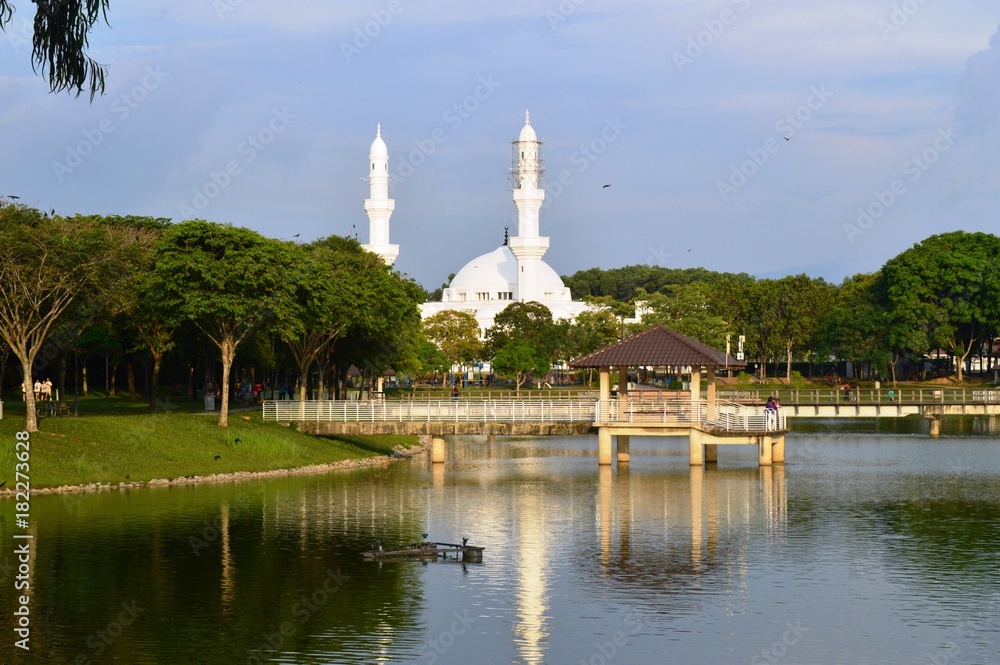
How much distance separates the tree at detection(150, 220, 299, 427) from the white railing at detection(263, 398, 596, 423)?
4.37 meters

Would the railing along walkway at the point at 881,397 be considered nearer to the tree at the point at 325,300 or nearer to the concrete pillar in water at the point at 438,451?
the concrete pillar in water at the point at 438,451

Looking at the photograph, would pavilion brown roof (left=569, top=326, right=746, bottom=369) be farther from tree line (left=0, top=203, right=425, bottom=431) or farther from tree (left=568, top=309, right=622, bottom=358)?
tree (left=568, top=309, right=622, bottom=358)

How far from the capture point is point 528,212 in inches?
6442

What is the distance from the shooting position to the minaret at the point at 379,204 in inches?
5965

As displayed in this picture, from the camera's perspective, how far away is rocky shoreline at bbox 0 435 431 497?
47.6 m

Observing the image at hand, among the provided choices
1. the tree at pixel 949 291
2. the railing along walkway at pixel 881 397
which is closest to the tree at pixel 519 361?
the tree at pixel 949 291

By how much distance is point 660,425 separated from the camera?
58.8 m

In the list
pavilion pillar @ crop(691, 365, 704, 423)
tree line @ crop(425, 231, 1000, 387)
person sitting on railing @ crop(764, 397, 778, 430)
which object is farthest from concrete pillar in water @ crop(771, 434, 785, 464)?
tree line @ crop(425, 231, 1000, 387)

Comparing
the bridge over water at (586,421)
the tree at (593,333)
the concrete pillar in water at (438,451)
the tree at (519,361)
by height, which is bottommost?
the concrete pillar in water at (438,451)

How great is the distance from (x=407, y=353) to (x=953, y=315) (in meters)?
46.7

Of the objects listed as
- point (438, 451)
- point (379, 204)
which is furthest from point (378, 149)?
point (438, 451)

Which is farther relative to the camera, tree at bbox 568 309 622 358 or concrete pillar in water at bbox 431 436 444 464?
tree at bbox 568 309 622 358

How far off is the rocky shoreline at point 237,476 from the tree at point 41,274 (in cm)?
450

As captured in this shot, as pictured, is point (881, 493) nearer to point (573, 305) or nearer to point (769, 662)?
point (769, 662)
